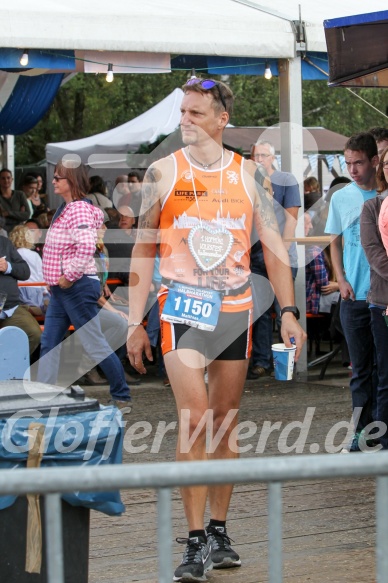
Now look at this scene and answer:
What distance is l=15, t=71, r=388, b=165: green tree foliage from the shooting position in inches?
1176

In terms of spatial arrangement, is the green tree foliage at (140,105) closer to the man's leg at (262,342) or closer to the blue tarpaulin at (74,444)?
the man's leg at (262,342)

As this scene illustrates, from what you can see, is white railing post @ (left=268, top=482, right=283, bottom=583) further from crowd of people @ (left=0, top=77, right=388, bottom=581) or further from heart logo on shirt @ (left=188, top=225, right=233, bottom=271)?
heart logo on shirt @ (left=188, top=225, right=233, bottom=271)

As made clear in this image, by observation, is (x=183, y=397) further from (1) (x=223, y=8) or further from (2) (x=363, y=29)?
(1) (x=223, y=8)

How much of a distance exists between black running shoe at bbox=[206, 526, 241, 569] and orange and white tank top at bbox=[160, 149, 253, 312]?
96 cm

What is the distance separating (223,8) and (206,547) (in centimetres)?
654

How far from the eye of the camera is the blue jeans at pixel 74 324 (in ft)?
26.9

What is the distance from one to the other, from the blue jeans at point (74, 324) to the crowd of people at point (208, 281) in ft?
0.04

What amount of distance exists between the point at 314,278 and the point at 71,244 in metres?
3.34

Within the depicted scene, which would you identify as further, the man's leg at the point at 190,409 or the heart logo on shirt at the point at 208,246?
the heart logo on shirt at the point at 208,246

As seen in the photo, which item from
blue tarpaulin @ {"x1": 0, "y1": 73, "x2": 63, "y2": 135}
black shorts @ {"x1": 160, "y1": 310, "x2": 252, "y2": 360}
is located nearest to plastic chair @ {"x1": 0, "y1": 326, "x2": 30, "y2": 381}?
black shorts @ {"x1": 160, "y1": 310, "x2": 252, "y2": 360}

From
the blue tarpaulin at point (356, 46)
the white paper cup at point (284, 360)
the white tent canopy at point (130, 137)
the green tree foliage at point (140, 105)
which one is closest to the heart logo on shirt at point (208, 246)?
the white paper cup at point (284, 360)

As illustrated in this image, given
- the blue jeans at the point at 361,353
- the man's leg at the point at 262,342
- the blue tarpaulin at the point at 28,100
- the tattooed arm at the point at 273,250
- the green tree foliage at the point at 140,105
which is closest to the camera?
the tattooed arm at the point at 273,250

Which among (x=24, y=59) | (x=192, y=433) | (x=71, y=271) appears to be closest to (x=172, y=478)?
(x=192, y=433)

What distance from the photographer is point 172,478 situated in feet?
6.73
